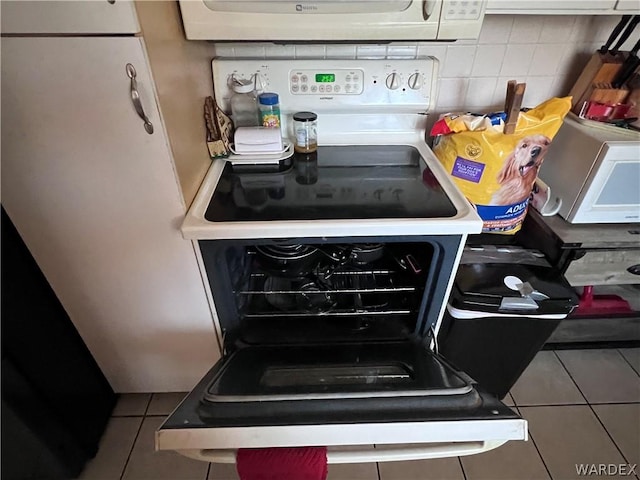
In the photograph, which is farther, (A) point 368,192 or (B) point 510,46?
(B) point 510,46

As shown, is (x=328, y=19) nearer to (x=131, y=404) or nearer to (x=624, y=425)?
(x=131, y=404)

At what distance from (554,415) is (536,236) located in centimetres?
69

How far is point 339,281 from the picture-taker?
1.13m

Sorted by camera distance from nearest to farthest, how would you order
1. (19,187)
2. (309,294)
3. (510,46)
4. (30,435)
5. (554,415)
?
(19,187) → (30,435) → (309,294) → (510,46) → (554,415)

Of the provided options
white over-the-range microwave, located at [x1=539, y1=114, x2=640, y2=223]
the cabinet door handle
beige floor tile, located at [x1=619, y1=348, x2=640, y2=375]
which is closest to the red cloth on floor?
the cabinet door handle

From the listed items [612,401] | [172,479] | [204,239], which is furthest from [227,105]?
[612,401]

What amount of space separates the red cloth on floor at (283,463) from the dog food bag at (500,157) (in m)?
0.81

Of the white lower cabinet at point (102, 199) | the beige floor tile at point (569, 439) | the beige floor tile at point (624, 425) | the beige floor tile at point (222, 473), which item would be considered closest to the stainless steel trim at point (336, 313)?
the white lower cabinet at point (102, 199)

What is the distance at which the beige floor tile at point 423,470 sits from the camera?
3.99 ft

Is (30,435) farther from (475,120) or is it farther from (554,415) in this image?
(554,415)

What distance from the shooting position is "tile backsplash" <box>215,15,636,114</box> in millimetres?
1166

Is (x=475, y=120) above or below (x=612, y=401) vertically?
above

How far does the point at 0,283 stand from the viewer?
0.84 metres

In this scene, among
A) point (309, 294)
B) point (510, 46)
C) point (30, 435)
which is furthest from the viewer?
point (510, 46)
